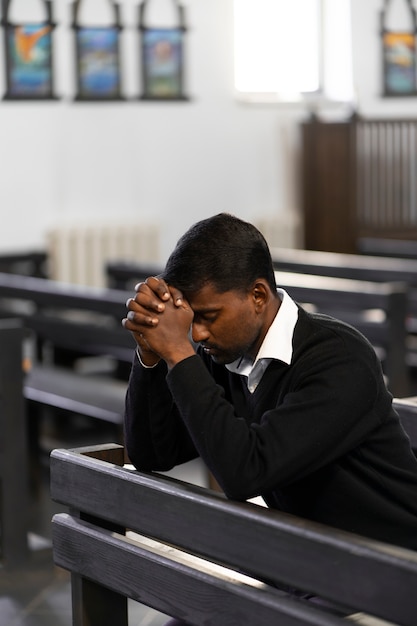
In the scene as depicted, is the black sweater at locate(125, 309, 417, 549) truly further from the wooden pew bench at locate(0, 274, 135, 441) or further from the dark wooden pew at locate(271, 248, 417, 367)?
the dark wooden pew at locate(271, 248, 417, 367)

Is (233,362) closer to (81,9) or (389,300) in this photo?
(389,300)

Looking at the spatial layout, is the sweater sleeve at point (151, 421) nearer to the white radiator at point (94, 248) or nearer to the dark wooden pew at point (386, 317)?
the dark wooden pew at point (386, 317)

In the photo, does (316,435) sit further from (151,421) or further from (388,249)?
(388,249)

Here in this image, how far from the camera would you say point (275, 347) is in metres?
2.15

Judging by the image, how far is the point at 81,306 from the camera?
19.1 ft

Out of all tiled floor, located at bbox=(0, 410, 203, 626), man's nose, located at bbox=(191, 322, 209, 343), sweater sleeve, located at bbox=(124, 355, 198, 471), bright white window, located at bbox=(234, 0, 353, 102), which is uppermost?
bright white window, located at bbox=(234, 0, 353, 102)

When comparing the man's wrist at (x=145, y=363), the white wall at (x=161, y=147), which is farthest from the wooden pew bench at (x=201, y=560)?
the white wall at (x=161, y=147)

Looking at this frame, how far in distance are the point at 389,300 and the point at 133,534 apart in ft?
10.0

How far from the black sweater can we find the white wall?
7.02 metres

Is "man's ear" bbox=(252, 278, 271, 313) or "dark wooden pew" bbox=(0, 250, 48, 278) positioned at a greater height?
"man's ear" bbox=(252, 278, 271, 313)

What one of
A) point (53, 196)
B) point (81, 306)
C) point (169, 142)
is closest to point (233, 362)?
point (81, 306)

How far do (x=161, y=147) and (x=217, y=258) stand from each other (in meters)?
7.91

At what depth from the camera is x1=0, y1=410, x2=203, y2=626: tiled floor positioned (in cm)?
368

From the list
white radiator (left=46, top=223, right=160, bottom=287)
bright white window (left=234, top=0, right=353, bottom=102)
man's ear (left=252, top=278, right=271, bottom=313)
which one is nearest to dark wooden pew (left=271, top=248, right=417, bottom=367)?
white radiator (left=46, top=223, right=160, bottom=287)
